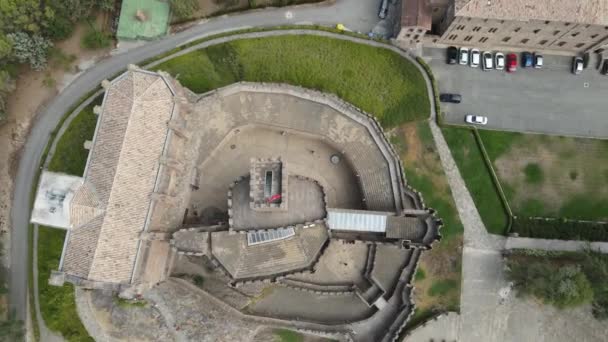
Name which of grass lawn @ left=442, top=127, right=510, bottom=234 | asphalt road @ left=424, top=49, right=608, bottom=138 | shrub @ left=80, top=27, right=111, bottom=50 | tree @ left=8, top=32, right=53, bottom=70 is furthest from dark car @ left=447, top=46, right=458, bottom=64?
tree @ left=8, top=32, right=53, bottom=70

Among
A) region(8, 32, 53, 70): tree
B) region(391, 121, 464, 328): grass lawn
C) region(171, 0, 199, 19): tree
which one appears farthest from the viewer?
region(171, 0, 199, 19): tree

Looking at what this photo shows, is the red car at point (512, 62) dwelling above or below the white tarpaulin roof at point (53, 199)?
above

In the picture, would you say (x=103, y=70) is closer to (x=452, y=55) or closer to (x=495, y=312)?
(x=452, y=55)

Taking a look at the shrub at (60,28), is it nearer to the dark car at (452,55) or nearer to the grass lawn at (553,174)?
the dark car at (452,55)

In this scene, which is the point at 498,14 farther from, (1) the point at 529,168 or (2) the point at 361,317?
(2) the point at 361,317

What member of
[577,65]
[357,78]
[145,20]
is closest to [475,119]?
[577,65]

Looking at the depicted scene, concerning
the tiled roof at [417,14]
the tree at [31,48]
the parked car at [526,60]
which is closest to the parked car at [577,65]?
the parked car at [526,60]

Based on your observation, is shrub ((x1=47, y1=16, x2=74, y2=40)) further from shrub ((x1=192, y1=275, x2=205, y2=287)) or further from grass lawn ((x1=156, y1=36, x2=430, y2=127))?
shrub ((x1=192, y1=275, x2=205, y2=287))

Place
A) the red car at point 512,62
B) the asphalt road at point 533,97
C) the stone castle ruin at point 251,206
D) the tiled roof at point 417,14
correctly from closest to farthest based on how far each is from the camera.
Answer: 1. the stone castle ruin at point 251,206
2. the tiled roof at point 417,14
3. the asphalt road at point 533,97
4. the red car at point 512,62
